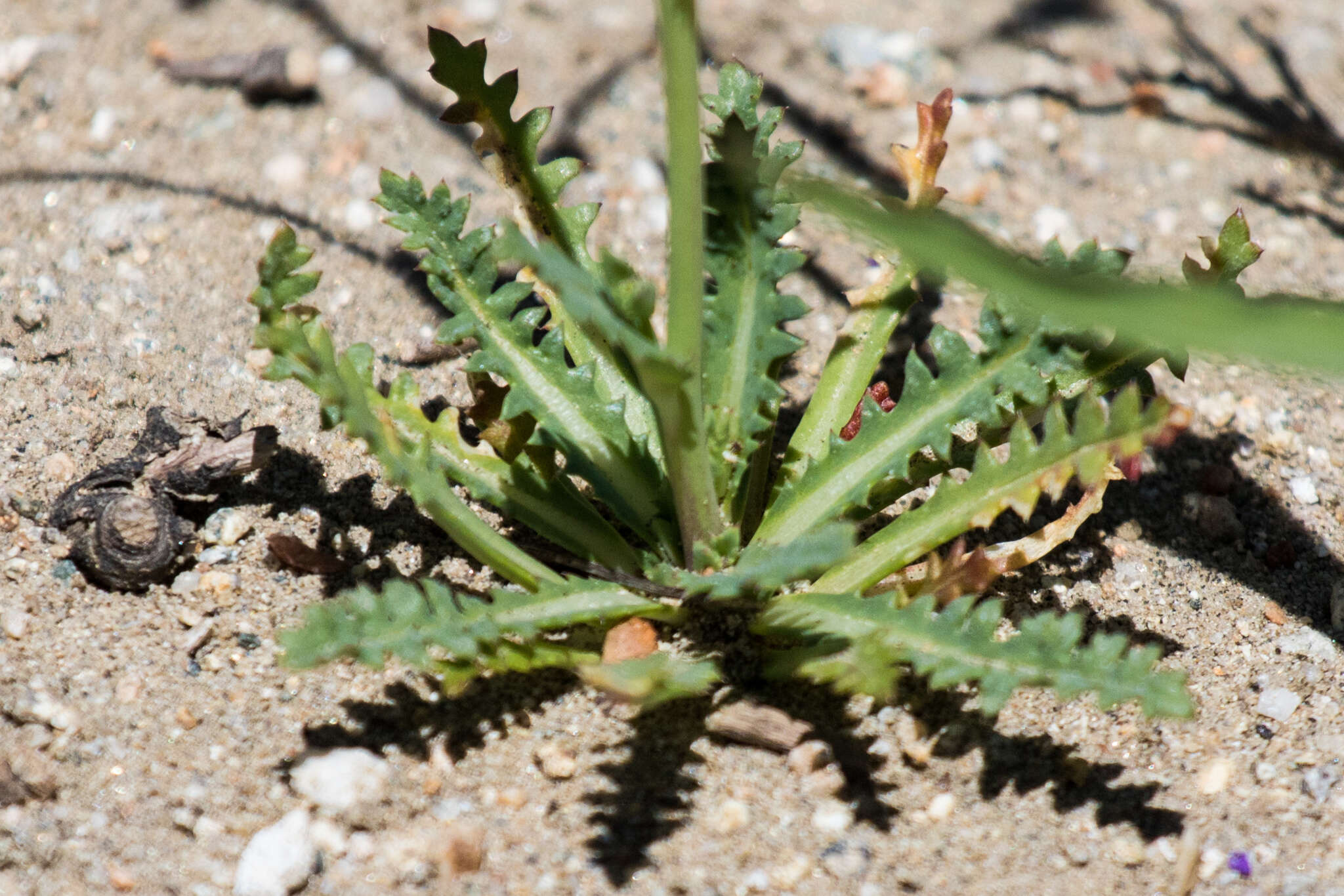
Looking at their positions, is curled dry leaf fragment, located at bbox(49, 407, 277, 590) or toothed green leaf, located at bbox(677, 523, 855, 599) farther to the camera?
curled dry leaf fragment, located at bbox(49, 407, 277, 590)

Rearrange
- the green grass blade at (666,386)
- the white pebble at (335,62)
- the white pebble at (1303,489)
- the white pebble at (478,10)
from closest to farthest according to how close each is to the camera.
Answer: the green grass blade at (666,386)
the white pebble at (1303,489)
the white pebble at (335,62)
the white pebble at (478,10)

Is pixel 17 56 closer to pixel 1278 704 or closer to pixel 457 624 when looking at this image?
pixel 457 624

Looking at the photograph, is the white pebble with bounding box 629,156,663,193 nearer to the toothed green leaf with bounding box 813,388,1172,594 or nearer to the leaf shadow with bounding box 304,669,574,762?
the toothed green leaf with bounding box 813,388,1172,594

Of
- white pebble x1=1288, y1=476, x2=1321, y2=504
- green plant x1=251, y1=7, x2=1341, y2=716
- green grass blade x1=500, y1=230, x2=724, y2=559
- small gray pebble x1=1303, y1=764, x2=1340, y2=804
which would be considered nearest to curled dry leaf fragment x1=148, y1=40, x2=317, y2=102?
green plant x1=251, y1=7, x2=1341, y2=716

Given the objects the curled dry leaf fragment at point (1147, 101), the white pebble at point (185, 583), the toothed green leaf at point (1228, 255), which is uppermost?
the curled dry leaf fragment at point (1147, 101)

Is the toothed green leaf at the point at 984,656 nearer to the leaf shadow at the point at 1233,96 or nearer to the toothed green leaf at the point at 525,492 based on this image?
the toothed green leaf at the point at 525,492

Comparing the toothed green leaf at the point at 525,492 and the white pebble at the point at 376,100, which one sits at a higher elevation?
the white pebble at the point at 376,100

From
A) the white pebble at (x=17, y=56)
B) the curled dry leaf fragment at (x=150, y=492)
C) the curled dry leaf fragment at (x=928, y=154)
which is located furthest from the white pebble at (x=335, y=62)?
the curled dry leaf fragment at (x=928, y=154)

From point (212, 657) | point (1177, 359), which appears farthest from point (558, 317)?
point (1177, 359)
